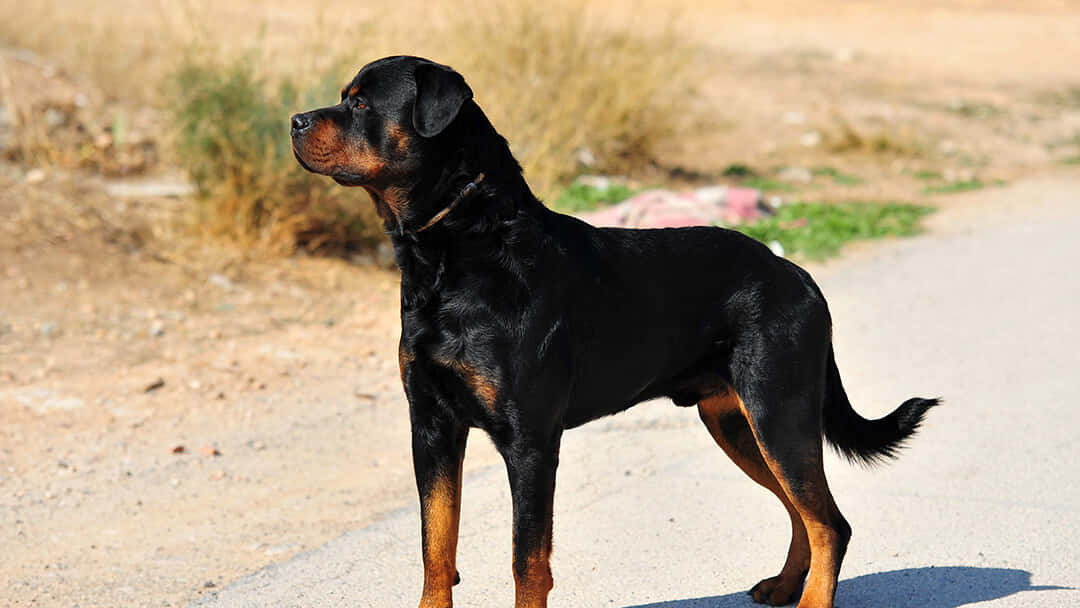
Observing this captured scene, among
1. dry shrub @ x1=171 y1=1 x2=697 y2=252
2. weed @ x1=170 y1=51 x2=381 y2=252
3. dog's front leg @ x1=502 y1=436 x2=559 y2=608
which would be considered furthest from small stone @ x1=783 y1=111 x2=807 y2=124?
dog's front leg @ x1=502 y1=436 x2=559 y2=608

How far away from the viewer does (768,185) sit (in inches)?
515

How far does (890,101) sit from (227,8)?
1257 centimetres

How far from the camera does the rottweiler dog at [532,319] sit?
11.3 ft

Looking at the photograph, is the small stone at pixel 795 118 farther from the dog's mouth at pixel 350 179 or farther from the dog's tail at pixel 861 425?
the dog's mouth at pixel 350 179

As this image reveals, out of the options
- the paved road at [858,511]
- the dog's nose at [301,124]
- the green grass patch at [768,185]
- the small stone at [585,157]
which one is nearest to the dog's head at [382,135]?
the dog's nose at [301,124]

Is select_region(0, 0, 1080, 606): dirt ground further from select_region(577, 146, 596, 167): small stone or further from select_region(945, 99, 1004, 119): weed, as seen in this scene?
select_region(945, 99, 1004, 119): weed

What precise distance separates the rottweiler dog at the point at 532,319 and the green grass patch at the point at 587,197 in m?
6.87

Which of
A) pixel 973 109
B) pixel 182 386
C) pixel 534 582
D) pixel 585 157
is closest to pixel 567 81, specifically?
pixel 585 157

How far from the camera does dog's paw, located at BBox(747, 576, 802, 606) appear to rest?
161 inches

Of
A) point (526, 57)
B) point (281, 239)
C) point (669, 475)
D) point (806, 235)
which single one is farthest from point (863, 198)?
point (669, 475)

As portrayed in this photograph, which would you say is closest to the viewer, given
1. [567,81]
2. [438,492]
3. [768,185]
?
[438,492]

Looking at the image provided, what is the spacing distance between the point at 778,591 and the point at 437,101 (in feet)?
6.57

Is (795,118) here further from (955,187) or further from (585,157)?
(585,157)

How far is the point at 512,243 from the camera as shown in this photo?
3.53m
